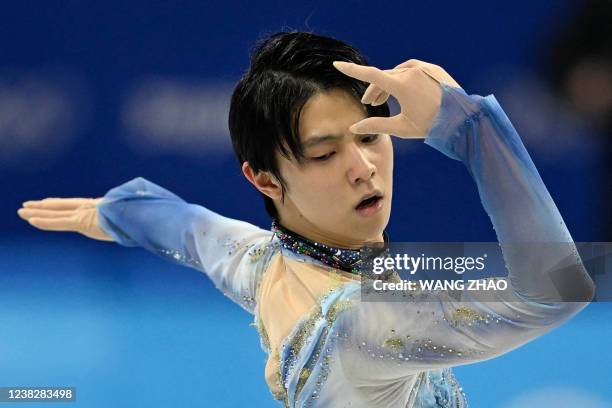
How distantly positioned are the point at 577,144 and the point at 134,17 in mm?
1451

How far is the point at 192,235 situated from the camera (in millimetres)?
1989

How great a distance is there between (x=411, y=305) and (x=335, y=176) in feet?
0.86

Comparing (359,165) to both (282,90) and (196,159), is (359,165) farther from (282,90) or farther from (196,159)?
(196,159)

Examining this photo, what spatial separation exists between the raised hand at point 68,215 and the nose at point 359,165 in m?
1.01

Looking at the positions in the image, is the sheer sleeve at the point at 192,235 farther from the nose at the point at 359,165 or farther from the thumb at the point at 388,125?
the thumb at the point at 388,125

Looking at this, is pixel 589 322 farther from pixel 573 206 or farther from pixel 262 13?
pixel 262 13

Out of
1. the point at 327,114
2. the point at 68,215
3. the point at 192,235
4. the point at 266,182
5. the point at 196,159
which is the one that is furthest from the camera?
the point at 196,159

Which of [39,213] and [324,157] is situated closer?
[324,157]

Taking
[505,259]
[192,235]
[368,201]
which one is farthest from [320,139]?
[192,235]

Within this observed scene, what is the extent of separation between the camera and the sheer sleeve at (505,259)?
3.61 feet

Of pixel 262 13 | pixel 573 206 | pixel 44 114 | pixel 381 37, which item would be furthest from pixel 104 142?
pixel 573 206

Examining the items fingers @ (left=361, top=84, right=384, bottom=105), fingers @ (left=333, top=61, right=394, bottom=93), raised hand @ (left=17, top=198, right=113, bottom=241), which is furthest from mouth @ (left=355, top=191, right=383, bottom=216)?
Result: raised hand @ (left=17, top=198, right=113, bottom=241)

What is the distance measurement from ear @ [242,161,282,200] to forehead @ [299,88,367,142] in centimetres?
13

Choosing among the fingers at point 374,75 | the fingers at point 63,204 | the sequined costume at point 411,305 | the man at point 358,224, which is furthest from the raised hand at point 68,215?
the fingers at point 374,75
